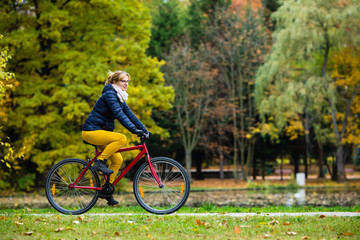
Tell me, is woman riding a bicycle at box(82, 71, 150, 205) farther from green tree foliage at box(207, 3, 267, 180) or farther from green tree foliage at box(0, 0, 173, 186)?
green tree foliage at box(207, 3, 267, 180)

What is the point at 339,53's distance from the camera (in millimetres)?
28266

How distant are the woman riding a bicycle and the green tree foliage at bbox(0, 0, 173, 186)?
11.2 meters

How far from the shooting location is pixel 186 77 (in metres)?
29.1

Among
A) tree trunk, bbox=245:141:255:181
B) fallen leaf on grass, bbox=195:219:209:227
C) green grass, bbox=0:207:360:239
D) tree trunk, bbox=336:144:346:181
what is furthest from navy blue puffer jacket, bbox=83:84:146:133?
tree trunk, bbox=245:141:255:181

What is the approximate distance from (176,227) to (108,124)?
67.4 inches

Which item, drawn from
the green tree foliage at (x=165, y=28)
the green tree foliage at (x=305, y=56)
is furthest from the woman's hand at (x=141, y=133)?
the green tree foliage at (x=165, y=28)

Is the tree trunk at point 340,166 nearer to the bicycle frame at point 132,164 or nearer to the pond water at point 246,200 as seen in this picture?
the pond water at point 246,200

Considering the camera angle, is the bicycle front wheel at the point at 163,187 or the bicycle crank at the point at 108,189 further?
the bicycle crank at the point at 108,189

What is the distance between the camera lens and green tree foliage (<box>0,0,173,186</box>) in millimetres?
17969

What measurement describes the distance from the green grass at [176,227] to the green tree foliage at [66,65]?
1163 cm

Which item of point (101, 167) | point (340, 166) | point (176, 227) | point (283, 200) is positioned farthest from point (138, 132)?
point (340, 166)

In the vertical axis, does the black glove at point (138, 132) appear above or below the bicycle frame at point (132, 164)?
above

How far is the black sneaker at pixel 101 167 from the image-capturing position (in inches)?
243

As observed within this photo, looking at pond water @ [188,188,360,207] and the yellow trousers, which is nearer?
the yellow trousers
